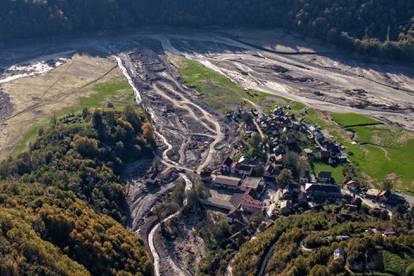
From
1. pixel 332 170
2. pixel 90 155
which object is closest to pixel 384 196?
pixel 332 170

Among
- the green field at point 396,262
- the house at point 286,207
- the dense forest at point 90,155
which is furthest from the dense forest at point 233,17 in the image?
the green field at point 396,262

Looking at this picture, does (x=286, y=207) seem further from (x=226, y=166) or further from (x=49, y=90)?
(x=49, y=90)

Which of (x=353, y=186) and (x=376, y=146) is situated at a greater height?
(x=353, y=186)

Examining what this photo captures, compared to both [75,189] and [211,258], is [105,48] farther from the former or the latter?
[211,258]

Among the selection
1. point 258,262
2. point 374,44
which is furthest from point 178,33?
point 258,262

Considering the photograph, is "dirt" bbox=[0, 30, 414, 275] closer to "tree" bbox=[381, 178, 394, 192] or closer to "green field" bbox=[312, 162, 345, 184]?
"green field" bbox=[312, 162, 345, 184]

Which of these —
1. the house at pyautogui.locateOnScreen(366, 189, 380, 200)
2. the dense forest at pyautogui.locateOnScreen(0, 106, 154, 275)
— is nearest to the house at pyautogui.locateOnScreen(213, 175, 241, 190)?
the dense forest at pyautogui.locateOnScreen(0, 106, 154, 275)

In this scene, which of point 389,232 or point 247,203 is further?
point 247,203
